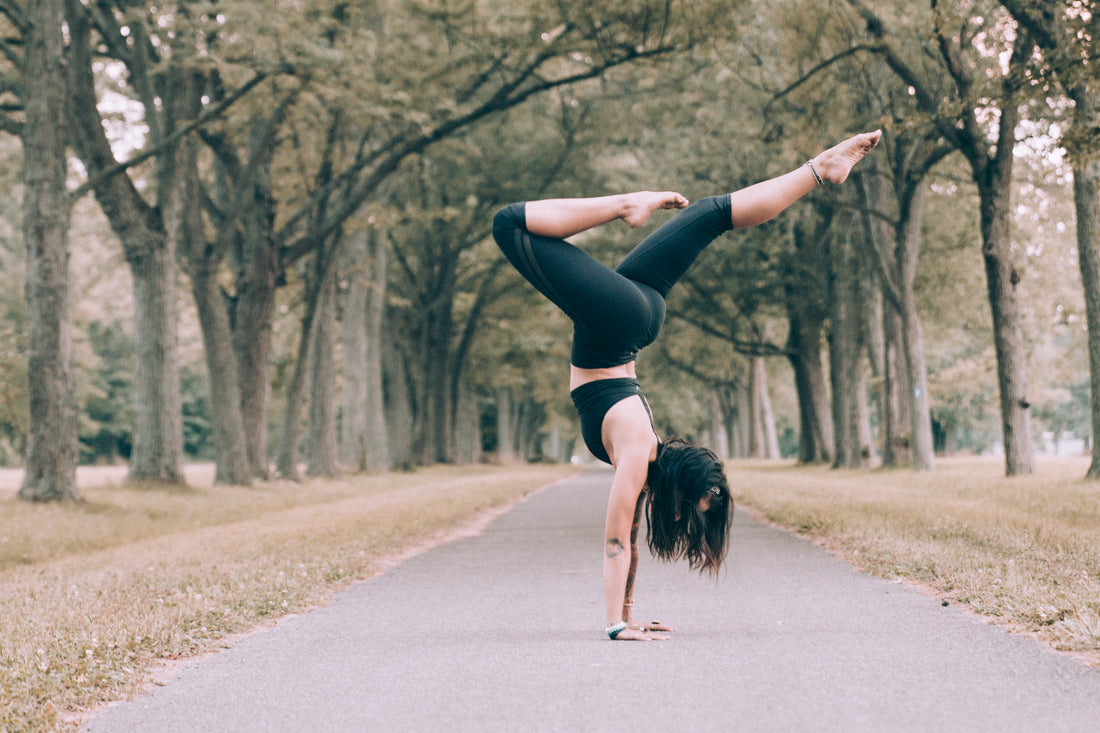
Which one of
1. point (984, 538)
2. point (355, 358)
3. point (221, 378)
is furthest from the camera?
point (355, 358)

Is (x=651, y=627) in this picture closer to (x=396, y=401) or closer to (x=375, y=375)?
(x=375, y=375)

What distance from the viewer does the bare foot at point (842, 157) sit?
5012 millimetres

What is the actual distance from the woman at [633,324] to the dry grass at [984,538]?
1784 millimetres

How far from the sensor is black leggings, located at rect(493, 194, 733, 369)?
461cm

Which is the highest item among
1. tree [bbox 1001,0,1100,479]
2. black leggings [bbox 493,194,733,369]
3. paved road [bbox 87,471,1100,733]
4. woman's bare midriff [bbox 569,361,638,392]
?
tree [bbox 1001,0,1100,479]

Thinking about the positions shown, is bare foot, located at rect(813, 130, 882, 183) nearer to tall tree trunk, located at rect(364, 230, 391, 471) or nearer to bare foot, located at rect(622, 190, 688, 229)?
bare foot, located at rect(622, 190, 688, 229)

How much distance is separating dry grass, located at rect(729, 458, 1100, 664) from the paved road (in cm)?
32

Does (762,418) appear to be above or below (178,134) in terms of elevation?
below

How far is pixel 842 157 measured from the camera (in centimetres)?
509

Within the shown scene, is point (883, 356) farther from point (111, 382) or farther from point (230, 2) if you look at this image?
point (111, 382)

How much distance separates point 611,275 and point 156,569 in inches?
207

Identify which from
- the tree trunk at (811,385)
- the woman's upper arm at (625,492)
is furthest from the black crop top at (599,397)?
the tree trunk at (811,385)

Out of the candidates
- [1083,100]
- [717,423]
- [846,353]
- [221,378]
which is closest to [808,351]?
[846,353]

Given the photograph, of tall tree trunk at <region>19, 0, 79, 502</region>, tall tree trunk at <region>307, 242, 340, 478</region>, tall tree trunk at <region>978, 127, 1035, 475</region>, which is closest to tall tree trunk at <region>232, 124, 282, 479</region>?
tall tree trunk at <region>307, 242, 340, 478</region>
